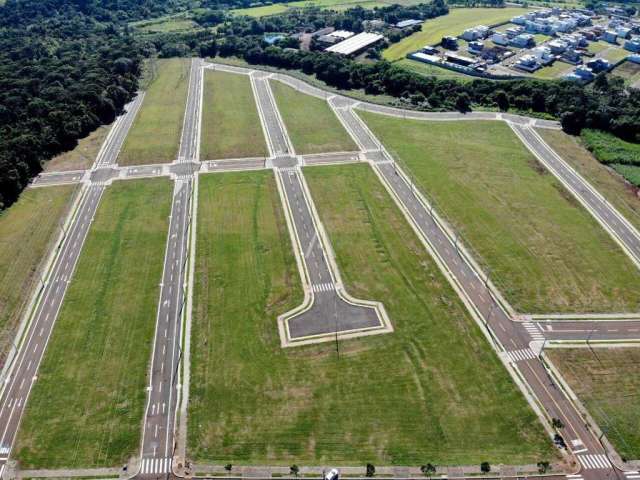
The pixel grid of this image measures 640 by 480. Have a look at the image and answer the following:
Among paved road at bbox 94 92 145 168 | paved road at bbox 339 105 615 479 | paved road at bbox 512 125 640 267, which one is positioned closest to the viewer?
paved road at bbox 339 105 615 479

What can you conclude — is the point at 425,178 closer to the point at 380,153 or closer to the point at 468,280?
the point at 380,153

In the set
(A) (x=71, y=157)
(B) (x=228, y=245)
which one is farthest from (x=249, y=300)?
(A) (x=71, y=157)

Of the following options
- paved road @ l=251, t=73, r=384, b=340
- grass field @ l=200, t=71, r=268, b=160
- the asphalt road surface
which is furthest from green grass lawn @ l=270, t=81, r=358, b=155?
the asphalt road surface

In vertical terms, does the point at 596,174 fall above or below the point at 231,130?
below

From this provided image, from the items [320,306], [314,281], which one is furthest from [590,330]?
[314,281]

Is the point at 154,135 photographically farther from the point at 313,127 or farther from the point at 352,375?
the point at 352,375

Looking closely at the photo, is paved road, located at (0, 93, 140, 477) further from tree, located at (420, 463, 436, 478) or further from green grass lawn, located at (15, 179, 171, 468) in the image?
tree, located at (420, 463, 436, 478)

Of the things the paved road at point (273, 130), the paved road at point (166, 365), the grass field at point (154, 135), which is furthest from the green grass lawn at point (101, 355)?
the paved road at point (273, 130)
